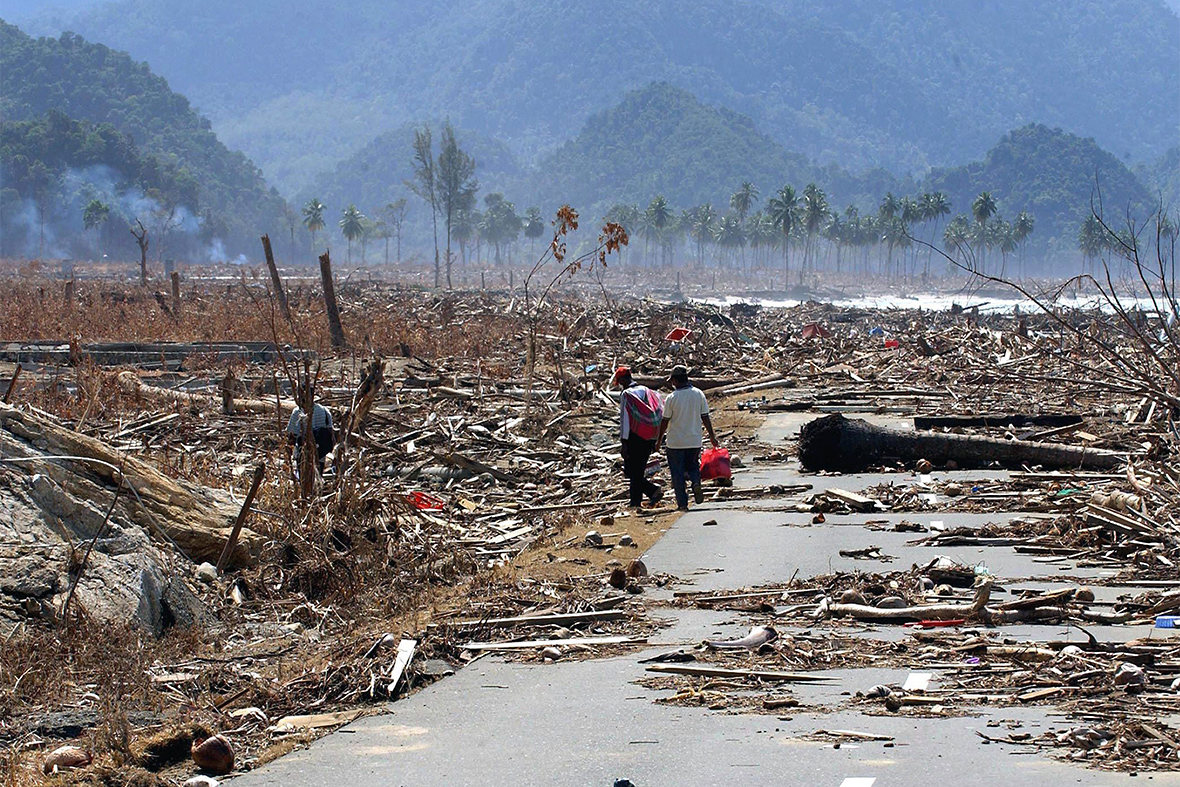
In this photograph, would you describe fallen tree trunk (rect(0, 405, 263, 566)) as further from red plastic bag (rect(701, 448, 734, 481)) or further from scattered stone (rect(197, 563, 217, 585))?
red plastic bag (rect(701, 448, 734, 481))

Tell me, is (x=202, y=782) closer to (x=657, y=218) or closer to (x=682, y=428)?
(x=682, y=428)

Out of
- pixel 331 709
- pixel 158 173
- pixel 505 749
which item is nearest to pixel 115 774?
pixel 331 709

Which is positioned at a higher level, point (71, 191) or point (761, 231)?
point (71, 191)

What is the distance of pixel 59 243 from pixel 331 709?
5286 inches

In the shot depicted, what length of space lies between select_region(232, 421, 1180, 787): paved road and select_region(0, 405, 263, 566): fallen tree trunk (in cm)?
323

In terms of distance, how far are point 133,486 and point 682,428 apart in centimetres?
589

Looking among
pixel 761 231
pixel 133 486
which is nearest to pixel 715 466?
pixel 133 486

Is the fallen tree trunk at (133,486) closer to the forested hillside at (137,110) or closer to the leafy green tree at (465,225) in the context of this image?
the forested hillside at (137,110)

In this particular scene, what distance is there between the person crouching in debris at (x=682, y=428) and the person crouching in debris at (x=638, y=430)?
14cm

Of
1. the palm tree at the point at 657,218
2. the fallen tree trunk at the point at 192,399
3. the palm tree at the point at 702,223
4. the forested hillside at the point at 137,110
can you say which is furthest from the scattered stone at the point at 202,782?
the palm tree at the point at 702,223

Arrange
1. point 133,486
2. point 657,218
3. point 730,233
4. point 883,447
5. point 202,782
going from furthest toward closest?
1. point 730,233
2. point 657,218
3. point 883,447
4. point 133,486
5. point 202,782

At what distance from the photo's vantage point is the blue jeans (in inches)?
520

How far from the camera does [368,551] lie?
9.93 meters

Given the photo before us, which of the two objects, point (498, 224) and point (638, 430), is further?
point (498, 224)
